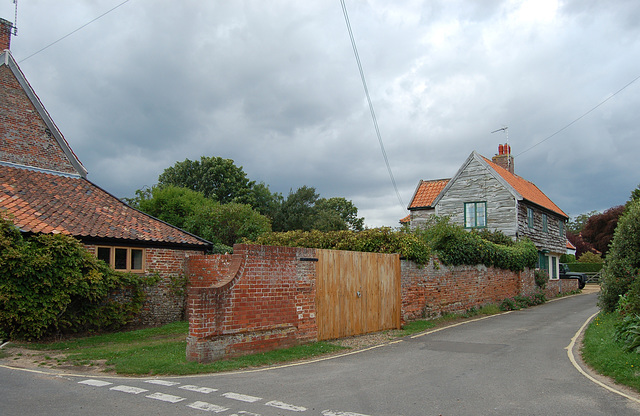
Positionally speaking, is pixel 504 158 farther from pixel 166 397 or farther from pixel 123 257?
pixel 166 397

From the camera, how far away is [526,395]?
22.1 ft

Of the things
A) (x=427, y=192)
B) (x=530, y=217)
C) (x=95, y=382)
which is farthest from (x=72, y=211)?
(x=530, y=217)

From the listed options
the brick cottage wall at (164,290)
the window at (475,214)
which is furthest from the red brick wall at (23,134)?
the window at (475,214)

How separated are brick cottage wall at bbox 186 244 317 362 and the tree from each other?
3595 cm

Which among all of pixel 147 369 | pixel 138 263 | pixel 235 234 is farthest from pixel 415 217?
pixel 147 369

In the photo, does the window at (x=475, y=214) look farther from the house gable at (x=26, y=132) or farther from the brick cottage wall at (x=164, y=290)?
the house gable at (x=26, y=132)

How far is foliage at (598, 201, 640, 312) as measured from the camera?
1288 cm

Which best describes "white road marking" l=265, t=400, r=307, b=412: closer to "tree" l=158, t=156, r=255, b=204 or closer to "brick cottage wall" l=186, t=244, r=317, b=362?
"brick cottage wall" l=186, t=244, r=317, b=362

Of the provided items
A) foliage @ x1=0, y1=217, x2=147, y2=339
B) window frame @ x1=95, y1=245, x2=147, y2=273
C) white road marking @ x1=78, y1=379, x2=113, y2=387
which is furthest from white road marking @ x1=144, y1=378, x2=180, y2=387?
window frame @ x1=95, y1=245, x2=147, y2=273

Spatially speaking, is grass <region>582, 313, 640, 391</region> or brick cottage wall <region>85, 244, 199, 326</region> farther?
brick cottage wall <region>85, 244, 199, 326</region>

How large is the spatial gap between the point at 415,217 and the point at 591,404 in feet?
83.8

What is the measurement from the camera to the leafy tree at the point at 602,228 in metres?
49.2

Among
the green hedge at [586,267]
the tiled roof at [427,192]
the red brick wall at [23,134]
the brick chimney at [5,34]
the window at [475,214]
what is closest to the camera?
the red brick wall at [23,134]

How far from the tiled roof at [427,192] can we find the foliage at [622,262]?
17.0 metres
